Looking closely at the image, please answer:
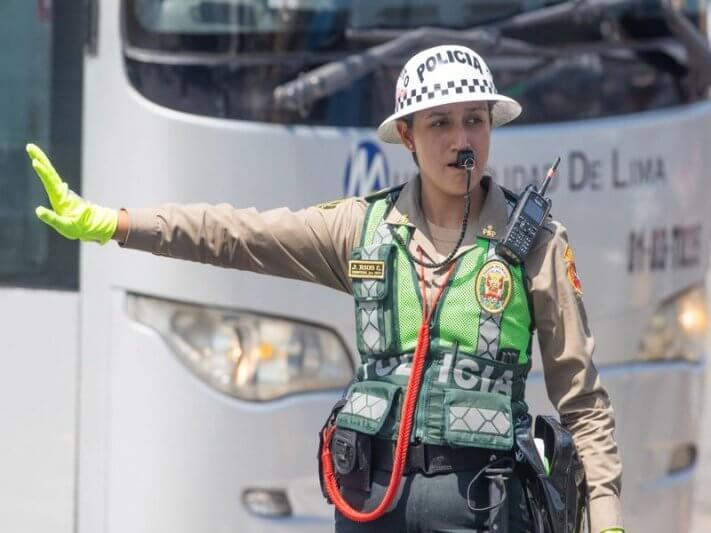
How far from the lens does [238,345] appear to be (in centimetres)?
416

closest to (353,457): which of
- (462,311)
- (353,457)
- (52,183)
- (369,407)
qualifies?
(353,457)

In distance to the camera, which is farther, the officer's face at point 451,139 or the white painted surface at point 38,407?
the white painted surface at point 38,407

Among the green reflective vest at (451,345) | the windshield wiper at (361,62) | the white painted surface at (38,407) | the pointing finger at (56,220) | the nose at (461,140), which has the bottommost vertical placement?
the white painted surface at (38,407)

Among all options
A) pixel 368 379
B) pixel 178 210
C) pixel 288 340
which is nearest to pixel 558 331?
pixel 368 379

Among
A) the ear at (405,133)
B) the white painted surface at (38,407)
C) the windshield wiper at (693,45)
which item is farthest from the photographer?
the windshield wiper at (693,45)

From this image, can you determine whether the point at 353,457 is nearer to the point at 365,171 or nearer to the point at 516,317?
the point at 516,317

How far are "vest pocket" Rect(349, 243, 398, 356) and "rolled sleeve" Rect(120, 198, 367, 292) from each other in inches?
4.8

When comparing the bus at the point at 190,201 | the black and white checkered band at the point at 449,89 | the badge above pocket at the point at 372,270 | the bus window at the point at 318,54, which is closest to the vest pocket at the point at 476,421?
the badge above pocket at the point at 372,270

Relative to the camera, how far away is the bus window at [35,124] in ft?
13.8

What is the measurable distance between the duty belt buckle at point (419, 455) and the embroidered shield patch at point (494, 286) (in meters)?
0.28

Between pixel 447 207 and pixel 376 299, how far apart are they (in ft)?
0.82

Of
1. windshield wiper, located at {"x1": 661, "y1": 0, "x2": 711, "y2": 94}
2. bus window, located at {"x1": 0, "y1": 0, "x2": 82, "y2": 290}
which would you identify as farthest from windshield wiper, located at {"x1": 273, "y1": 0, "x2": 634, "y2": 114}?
bus window, located at {"x1": 0, "y1": 0, "x2": 82, "y2": 290}

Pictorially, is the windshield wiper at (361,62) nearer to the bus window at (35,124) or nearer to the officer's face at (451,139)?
the bus window at (35,124)

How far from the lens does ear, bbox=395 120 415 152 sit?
10.1 ft
